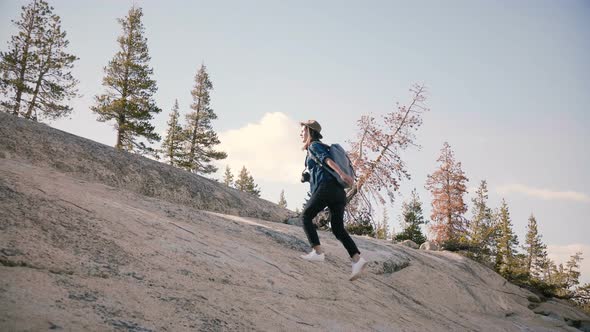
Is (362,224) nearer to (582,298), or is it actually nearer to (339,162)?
(582,298)

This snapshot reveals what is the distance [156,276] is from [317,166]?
9.92 ft

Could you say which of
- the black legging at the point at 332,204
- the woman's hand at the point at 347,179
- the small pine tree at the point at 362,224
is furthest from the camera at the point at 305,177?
the small pine tree at the point at 362,224

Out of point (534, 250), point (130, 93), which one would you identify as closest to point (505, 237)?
point (534, 250)

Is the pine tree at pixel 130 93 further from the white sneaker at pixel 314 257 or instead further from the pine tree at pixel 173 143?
the white sneaker at pixel 314 257

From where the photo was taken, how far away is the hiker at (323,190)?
5.47m

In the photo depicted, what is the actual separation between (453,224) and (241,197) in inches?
981

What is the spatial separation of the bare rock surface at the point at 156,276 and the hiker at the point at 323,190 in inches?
23.8

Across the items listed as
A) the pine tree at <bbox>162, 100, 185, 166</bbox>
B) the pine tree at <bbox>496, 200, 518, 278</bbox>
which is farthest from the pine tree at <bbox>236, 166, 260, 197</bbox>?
the pine tree at <bbox>496, 200, 518, 278</bbox>

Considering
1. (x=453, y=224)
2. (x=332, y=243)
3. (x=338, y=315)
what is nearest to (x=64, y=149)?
(x=332, y=243)

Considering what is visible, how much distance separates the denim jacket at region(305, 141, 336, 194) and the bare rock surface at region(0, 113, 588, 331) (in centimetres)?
140

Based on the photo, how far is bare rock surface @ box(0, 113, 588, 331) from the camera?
2621mm

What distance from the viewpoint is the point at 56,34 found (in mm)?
27531

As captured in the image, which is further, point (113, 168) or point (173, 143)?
point (173, 143)

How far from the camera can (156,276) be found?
3.47 meters
